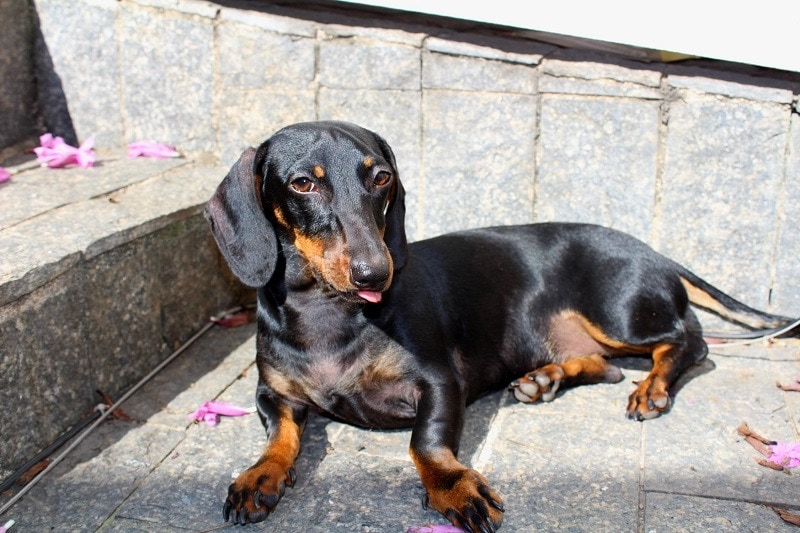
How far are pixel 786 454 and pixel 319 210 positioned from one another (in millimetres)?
2040

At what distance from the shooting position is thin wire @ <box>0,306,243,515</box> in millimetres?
3500

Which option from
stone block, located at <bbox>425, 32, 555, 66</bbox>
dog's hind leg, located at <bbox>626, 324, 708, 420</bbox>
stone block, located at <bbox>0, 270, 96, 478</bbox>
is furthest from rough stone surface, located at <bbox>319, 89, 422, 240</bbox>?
stone block, located at <bbox>0, 270, 96, 478</bbox>

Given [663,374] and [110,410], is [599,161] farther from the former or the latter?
[110,410]

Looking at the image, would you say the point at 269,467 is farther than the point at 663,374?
No

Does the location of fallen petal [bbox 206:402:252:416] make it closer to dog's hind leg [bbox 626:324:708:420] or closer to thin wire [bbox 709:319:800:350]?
dog's hind leg [bbox 626:324:708:420]

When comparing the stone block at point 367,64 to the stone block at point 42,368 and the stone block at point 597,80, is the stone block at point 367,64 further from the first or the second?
the stone block at point 42,368

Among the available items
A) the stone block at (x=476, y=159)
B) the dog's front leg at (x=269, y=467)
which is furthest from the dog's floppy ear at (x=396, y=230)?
the stone block at (x=476, y=159)

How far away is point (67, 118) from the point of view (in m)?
5.32

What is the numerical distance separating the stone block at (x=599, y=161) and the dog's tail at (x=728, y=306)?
34 cm

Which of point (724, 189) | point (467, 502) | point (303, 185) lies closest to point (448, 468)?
point (467, 502)

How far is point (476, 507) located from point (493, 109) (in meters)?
2.26

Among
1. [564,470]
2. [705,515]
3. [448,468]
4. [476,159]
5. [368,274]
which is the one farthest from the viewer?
[476,159]

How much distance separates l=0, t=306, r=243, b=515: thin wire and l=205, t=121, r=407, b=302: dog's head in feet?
3.59

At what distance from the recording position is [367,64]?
4805 millimetres
